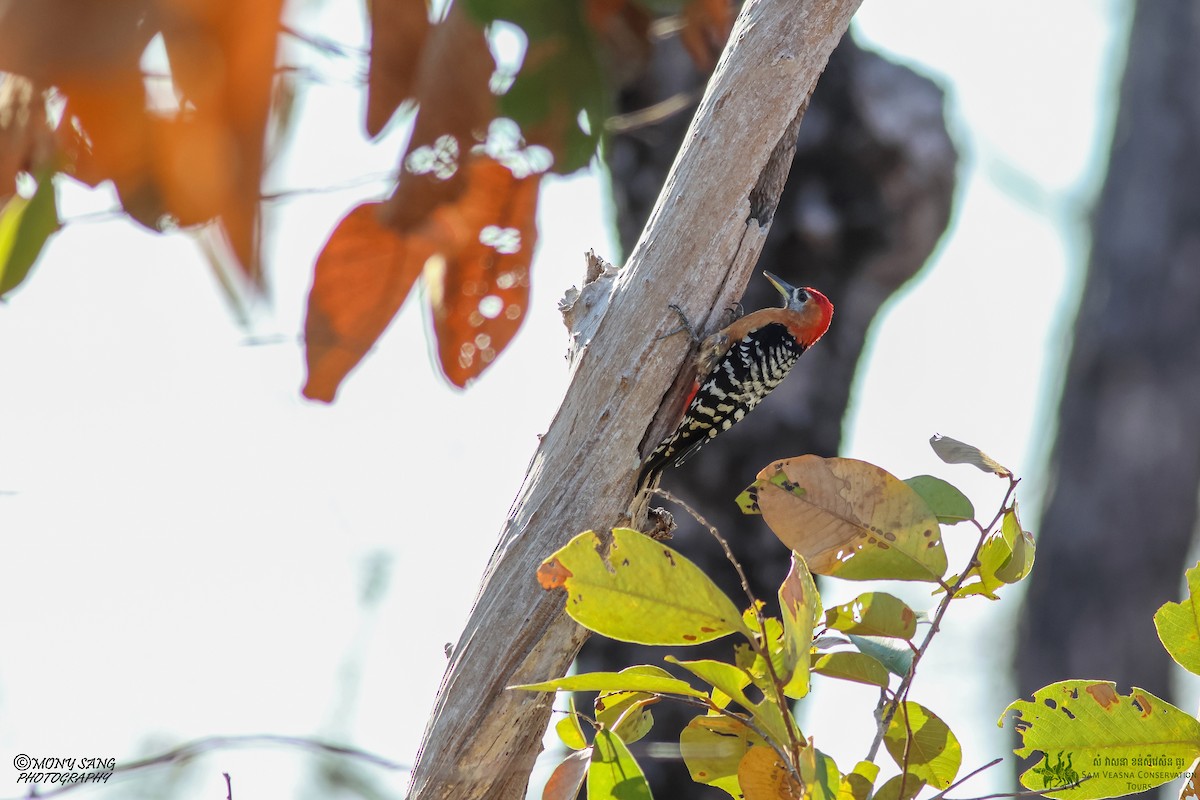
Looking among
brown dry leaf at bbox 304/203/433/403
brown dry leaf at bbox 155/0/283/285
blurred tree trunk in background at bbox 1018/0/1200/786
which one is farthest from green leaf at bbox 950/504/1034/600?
blurred tree trunk in background at bbox 1018/0/1200/786

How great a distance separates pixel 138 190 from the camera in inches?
43.7

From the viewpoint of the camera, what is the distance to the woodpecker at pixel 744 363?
3676 mm

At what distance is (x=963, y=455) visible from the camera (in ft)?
7.20

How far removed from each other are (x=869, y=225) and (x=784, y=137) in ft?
7.16

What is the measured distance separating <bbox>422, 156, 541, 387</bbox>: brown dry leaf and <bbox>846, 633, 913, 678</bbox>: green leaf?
0.99m

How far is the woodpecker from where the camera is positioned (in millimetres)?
3676

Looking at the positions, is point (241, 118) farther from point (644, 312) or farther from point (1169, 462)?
point (1169, 462)

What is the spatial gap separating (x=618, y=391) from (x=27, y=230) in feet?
5.65

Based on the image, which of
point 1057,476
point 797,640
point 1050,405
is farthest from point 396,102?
point 1050,405

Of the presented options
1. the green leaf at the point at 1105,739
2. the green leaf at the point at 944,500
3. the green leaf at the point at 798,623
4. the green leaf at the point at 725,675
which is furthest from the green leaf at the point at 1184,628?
the green leaf at the point at 725,675

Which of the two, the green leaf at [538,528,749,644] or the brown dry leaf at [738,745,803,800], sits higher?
the green leaf at [538,528,749,644]

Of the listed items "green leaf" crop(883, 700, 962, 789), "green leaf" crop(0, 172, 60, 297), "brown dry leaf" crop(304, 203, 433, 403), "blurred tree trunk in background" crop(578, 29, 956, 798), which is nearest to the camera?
"brown dry leaf" crop(304, 203, 433, 403)

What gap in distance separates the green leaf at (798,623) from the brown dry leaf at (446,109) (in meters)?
1.05

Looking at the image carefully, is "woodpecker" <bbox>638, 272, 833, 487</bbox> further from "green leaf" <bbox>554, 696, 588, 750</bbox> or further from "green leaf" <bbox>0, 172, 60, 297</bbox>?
"green leaf" <bbox>0, 172, 60, 297</bbox>
